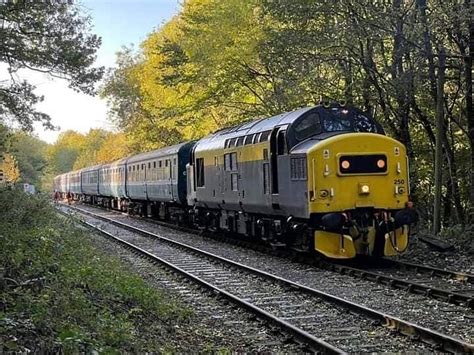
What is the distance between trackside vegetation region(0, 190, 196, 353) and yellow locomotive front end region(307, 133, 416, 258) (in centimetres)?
404

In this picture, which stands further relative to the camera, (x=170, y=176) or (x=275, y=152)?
(x=170, y=176)

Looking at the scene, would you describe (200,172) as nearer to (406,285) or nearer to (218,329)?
(406,285)

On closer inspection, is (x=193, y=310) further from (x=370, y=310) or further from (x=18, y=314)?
(x=18, y=314)

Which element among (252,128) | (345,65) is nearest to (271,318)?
(252,128)

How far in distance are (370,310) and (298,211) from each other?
5496 mm

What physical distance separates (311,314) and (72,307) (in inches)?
129

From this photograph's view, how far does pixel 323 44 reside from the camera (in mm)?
18500

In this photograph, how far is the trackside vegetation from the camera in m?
6.61

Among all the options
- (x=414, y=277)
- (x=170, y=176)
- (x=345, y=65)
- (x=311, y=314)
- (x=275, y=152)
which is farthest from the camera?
(x=170, y=176)

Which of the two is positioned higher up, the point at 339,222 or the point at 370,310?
the point at 339,222

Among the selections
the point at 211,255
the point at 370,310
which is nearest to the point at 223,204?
the point at 211,255

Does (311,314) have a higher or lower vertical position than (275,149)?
lower

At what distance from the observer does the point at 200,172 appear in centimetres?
2273

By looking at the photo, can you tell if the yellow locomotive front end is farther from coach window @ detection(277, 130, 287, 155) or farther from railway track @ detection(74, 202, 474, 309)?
coach window @ detection(277, 130, 287, 155)
